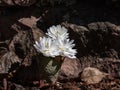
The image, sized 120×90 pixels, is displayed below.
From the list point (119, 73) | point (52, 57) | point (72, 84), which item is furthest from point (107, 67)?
point (52, 57)

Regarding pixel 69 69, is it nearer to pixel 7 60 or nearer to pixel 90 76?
pixel 90 76

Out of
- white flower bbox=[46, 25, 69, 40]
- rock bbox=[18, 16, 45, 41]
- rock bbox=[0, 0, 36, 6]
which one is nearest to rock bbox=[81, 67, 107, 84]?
white flower bbox=[46, 25, 69, 40]

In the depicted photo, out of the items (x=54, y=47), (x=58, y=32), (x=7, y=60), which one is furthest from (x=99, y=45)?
(x=7, y=60)

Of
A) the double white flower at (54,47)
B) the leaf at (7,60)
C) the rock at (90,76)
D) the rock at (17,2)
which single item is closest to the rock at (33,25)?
the rock at (17,2)

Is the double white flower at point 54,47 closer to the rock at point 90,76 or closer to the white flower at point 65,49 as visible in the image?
the white flower at point 65,49

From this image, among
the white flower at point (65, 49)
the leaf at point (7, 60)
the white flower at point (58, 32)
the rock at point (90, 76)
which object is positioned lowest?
the rock at point (90, 76)

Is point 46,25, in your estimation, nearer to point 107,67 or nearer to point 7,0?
point 7,0
